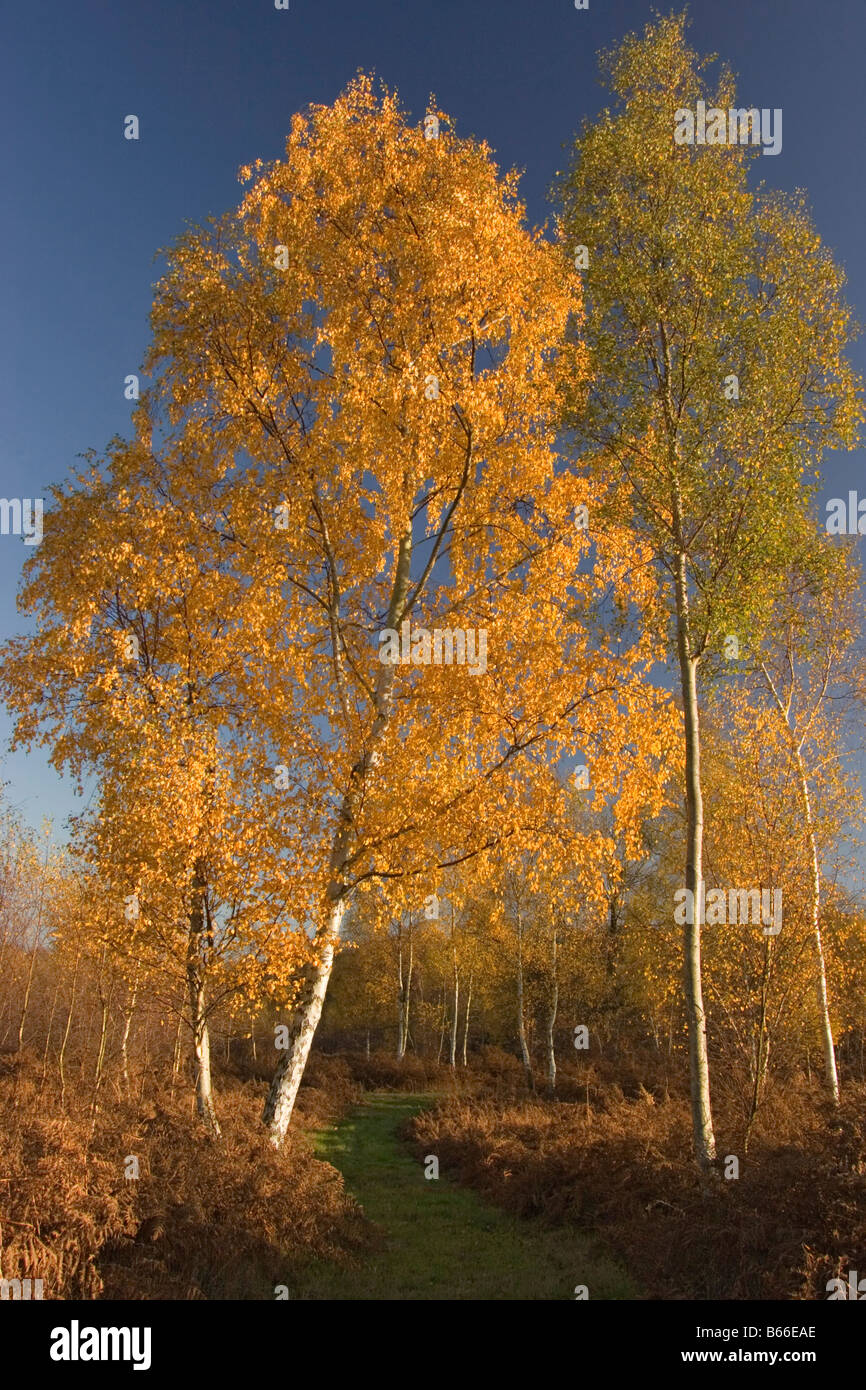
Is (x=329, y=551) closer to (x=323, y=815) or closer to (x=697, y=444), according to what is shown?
(x=323, y=815)

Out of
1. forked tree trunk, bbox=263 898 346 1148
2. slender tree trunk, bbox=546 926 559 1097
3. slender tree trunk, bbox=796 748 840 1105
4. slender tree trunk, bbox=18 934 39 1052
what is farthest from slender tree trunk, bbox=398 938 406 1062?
forked tree trunk, bbox=263 898 346 1148

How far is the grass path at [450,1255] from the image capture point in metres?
8.43

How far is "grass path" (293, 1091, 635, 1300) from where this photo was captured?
843 cm

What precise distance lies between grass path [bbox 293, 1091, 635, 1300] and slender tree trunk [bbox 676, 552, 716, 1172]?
2.00 metres

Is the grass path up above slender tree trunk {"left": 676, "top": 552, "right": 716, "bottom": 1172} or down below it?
below

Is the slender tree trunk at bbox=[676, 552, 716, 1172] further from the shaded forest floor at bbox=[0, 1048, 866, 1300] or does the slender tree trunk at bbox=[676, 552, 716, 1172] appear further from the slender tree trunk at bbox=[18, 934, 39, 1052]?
the slender tree trunk at bbox=[18, 934, 39, 1052]

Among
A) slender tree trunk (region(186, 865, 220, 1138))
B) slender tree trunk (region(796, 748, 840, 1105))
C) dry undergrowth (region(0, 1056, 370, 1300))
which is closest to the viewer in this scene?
dry undergrowth (region(0, 1056, 370, 1300))

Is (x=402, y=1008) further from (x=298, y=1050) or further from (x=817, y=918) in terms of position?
(x=817, y=918)

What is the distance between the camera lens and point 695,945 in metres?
10.6

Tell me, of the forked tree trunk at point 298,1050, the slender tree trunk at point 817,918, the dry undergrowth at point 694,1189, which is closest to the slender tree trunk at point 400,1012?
the dry undergrowth at point 694,1189

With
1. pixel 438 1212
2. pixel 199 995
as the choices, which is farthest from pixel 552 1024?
pixel 199 995

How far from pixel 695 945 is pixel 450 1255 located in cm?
517

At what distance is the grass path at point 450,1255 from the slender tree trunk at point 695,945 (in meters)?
2.00
